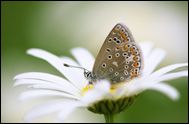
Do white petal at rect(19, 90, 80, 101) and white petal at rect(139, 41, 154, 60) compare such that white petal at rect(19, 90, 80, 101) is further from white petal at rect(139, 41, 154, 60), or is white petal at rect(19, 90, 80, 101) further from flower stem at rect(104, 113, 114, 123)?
white petal at rect(139, 41, 154, 60)

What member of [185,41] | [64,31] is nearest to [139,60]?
[185,41]

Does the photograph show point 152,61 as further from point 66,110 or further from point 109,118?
point 66,110

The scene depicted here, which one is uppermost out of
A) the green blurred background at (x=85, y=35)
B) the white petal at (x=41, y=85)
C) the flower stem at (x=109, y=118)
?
the green blurred background at (x=85, y=35)

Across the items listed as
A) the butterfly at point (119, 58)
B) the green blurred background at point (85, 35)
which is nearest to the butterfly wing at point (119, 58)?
the butterfly at point (119, 58)

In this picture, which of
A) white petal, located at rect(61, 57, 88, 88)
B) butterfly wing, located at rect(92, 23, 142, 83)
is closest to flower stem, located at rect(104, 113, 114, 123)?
butterfly wing, located at rect(92, 23, 142, 83)

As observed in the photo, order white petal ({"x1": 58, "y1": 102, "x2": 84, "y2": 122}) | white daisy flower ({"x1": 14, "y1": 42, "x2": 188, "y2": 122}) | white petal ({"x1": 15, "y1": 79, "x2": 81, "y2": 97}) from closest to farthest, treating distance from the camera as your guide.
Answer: white petal ({"x1": 58, "y1": 102, "x2": 84, "y2": 122}) < white daisy flower ({"x1": 14, "y1": 42, "x2": 188, "y2": 122}) < white petal ({"x1": 15, "y1": 79, "x2": 81, "y2": 97})

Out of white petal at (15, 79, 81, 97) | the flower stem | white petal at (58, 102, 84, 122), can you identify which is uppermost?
white petal at (15, 79, 81, 97)

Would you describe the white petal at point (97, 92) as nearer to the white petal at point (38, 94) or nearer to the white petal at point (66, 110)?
the white petal at point (66, 110)
